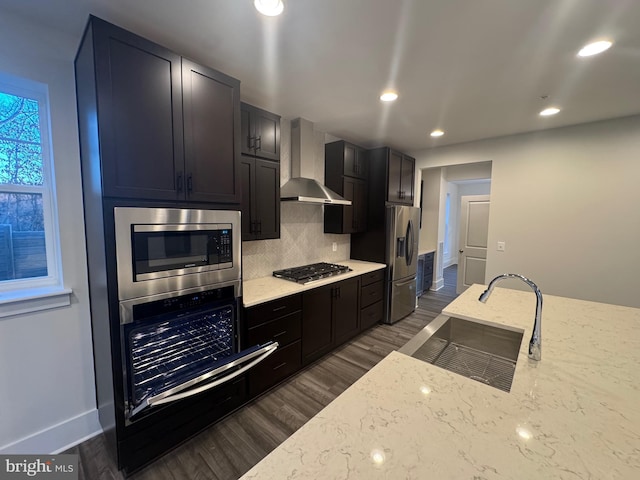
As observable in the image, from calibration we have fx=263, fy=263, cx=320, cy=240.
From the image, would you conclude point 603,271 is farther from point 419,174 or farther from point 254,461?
point 254,461

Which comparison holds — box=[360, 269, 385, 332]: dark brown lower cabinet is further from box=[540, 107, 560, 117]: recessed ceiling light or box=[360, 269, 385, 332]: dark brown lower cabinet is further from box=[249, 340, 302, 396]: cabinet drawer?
box=[540, 107, 560, 117]: recessed ceiling light

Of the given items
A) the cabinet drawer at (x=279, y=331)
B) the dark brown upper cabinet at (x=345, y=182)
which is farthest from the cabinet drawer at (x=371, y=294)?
the cabinet drawer at (x=279, y=331)

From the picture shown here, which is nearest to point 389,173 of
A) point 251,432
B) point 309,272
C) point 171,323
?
point 309,272

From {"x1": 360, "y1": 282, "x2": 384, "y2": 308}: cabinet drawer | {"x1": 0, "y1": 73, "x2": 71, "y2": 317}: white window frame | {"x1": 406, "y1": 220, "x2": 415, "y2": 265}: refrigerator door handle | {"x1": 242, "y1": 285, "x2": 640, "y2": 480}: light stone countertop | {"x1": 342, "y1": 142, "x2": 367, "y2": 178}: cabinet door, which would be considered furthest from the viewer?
{"x1": 406, "y1": 220, "x2": 415, "y2": 265}: refrigerator door handle

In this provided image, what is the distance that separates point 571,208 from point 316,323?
3.43m

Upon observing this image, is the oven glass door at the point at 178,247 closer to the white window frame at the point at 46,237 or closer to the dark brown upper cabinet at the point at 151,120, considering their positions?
the dark brown upper cabinet at the point at 151,120

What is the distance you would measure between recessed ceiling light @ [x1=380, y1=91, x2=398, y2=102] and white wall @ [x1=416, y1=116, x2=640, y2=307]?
2125mm

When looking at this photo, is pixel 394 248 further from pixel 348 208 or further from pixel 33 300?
pixel 33 300

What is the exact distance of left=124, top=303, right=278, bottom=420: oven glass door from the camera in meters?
1.51

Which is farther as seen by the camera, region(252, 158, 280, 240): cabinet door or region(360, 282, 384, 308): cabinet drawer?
region(360, 282, 384, 308): cabinet drawer

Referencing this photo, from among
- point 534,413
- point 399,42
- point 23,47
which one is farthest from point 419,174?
point 23,47

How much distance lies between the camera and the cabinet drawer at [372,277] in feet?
11.3

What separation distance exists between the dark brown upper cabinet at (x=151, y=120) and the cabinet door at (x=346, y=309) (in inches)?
67.7

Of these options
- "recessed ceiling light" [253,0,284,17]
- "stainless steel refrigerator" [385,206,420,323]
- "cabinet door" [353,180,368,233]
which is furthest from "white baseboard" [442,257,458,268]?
"recessed ceiling light" [253,0,284,17]
